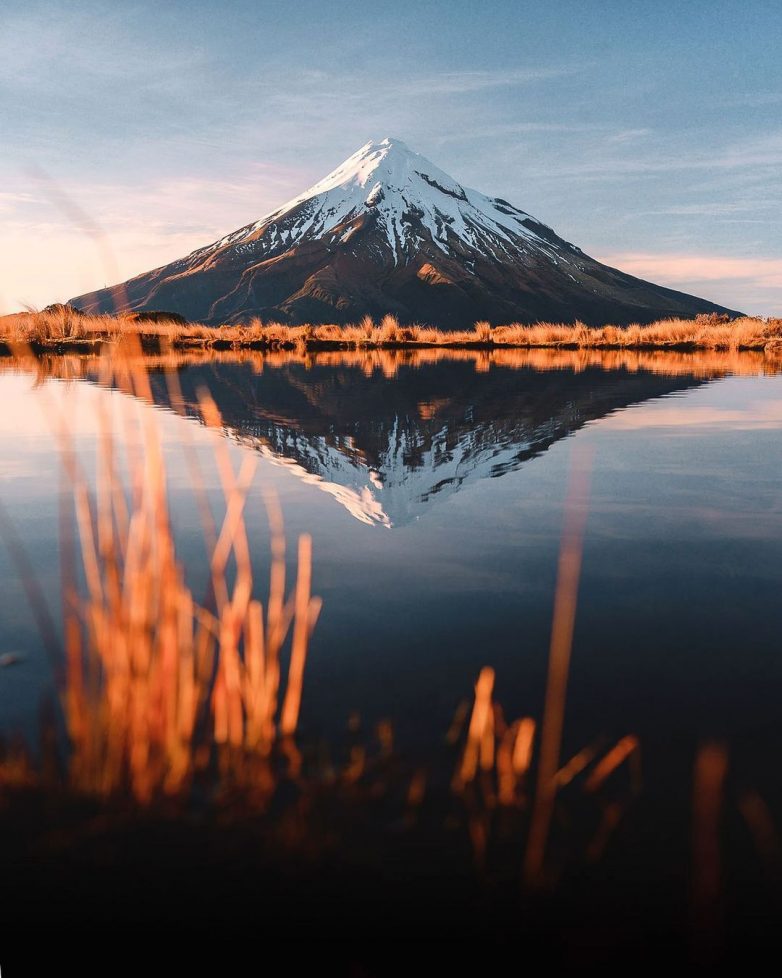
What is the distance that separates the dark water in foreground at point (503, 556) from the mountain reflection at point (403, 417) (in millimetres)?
65

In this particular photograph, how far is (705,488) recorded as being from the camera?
7.38 m

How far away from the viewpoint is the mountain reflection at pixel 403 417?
25.3 ft

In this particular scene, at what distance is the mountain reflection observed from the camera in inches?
303

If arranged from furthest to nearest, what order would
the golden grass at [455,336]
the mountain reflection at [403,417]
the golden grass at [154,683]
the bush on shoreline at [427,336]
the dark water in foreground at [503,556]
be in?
1. the golden grass at [455,336]
2. the bush on shoreline at [427,336]
3. the mountain reflection at [403,417]
4. the dark water in foreground at [503,556]
5. the golden grass at [154,683]

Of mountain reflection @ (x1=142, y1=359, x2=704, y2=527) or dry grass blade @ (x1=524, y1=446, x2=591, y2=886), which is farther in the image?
mountain reflection @ (x1=142, y1=359, x2=704, y2=527)

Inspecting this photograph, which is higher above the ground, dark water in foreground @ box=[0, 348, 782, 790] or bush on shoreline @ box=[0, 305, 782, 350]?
bush on shoreline @ box=[0, 305, 782, 350]

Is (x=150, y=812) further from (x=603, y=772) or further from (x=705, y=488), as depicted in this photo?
(x=705, y=488)

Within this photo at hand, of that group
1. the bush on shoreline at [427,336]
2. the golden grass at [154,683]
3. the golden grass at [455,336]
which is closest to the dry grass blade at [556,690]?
the golden grass at [154,683]

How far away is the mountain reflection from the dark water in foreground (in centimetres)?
7

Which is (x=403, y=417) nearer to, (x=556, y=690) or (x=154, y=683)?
(x=556, y=690)

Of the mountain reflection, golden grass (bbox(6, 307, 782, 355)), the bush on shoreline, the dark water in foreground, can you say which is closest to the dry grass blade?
the dark water in foreground

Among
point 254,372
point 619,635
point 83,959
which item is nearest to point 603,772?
point 619,635

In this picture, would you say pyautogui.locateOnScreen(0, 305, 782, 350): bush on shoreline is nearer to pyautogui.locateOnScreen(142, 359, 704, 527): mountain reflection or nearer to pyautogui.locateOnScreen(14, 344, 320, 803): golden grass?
pyautogui.locateOnScreen(142, 359, 704, 527): mountain reflection

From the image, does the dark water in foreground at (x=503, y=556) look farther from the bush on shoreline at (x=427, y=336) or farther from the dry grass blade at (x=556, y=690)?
the bush on shoreline at (x=427, y=336)
